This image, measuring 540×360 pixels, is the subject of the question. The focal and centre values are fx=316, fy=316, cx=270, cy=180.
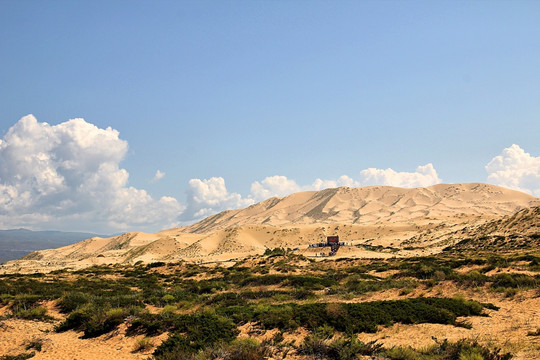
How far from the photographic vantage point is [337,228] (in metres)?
90.5

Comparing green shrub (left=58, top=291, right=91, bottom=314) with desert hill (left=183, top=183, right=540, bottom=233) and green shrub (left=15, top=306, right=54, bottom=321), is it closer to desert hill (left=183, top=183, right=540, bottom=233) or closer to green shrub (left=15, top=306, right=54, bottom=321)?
green shrub (left=15, top=306, right=54, bottom=321)

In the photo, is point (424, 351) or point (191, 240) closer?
point (424, 351)

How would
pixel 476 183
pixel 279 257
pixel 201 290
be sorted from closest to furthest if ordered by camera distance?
pixel 201 290 < pixel 279 257 < pixel 476 183

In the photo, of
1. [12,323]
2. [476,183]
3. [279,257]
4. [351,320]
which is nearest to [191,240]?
[279,257]

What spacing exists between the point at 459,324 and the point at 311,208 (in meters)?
156

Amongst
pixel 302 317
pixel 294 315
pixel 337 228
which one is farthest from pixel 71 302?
pixel 337 228

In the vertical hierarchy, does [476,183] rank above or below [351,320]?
above

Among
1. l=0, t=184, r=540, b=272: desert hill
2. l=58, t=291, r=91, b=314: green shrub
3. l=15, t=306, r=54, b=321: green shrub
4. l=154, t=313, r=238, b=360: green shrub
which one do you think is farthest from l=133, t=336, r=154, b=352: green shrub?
l=0, t=184, r=540, b=272: desert hill

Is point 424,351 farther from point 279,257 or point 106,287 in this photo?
point 279,257

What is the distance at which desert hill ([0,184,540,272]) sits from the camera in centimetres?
6181

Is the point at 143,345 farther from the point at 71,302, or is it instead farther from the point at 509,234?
the point at 509,234

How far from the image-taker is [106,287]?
2552cm

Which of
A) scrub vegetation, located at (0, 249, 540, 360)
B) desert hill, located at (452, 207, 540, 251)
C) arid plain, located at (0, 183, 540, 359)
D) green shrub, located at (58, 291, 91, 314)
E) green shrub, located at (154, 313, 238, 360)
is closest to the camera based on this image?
scrub vegetation, located at (0, 249, 540, 360)

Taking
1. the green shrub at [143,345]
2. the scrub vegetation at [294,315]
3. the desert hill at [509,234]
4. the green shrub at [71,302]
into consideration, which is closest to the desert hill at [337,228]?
the desert hill at [509,234]
